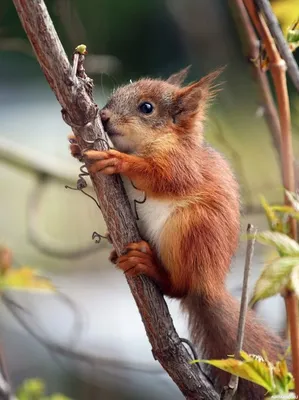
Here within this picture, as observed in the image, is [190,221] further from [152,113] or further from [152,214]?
[152,113]

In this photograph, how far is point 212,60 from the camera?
2.14 m

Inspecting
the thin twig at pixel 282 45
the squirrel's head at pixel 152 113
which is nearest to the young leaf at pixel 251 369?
the thin twig at pixel 282 45

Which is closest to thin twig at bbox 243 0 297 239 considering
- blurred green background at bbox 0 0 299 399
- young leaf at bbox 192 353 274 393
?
young leaf at bbox 192 353 274 393

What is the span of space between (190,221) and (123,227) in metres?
0.21

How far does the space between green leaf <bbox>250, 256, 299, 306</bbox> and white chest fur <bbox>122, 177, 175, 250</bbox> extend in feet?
1.54

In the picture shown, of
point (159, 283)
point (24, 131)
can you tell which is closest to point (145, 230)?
point (159, 283)

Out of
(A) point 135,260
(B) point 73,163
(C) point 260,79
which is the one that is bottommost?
(A) point 135,260

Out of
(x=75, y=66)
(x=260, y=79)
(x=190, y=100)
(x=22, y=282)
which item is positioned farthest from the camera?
(x=260, y=79)

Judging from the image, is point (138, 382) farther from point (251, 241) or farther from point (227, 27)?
point (251, 241)

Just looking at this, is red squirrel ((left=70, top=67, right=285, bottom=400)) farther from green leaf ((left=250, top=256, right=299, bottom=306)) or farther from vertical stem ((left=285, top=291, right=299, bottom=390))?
green leaf ((left=250, top=256, right=299, bottom=306))

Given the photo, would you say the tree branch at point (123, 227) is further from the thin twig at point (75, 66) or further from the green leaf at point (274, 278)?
the green leaf at point (274, 278)

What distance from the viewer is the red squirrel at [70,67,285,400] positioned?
1202 millimetres

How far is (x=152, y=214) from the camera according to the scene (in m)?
1.24

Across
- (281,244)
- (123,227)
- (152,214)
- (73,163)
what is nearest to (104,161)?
(123,227)
